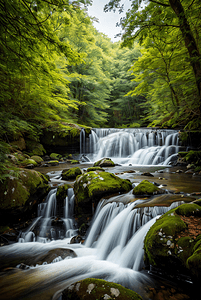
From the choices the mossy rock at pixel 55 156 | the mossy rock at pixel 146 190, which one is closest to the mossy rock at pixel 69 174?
the mossy rock at pixel 146 190

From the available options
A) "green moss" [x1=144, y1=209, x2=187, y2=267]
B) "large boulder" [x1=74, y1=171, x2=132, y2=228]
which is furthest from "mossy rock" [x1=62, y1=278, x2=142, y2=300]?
"large boulder" [x1=74, y1=171, x2=132, y2=228]

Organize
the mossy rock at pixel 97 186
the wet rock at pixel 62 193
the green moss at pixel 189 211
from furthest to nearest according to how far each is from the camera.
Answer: the wet rock at pixel 62 193 → the mossy rock at pixel 97 186 → the green moss at pixel 189 211

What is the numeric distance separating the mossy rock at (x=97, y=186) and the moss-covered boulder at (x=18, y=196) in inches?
53.4

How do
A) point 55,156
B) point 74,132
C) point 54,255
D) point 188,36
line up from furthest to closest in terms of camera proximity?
point 74,132
point 55,156
point 188,36
point 54,255

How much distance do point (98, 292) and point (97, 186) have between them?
2860mm

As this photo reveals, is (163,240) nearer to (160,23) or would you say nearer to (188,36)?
(188,36)

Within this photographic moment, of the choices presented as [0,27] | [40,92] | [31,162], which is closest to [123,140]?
[31,162]

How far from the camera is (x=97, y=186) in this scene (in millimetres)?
4574

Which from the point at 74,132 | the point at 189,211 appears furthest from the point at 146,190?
the point at 74,132

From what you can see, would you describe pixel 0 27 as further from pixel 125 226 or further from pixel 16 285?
pixel 125 226

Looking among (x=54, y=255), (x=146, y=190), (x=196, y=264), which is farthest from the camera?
(x=146, y=190)

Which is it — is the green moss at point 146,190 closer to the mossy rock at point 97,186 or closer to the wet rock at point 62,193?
the mossy rock at point 97,186

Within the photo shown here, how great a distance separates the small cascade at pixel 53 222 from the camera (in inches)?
165

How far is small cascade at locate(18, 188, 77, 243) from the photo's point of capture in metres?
4.20
